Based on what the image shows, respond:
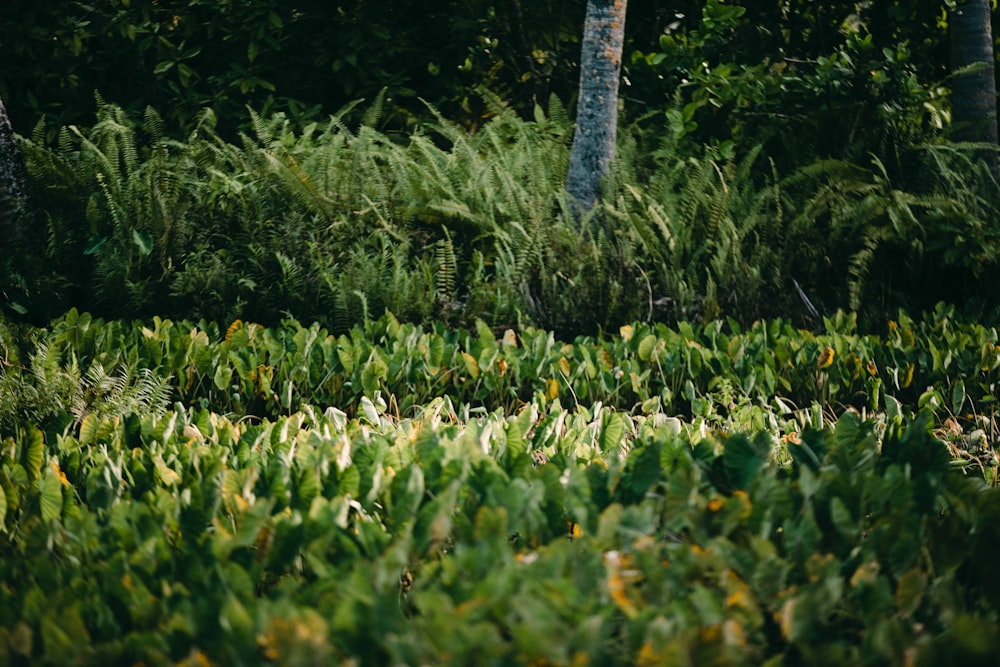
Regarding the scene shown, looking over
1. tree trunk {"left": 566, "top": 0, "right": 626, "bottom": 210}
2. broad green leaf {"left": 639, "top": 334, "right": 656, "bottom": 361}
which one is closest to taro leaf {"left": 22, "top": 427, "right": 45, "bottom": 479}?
broad green leaf {"left": 639, "top": 334, "right": 656, "bottom": 361}

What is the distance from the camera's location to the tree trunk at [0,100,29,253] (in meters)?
5.25

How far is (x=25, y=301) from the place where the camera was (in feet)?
16.1

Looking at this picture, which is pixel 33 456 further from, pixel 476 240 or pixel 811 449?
pixel 476 240

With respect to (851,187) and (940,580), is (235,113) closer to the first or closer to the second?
(851,187)

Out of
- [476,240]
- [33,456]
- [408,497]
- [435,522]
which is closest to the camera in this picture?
[435,522]

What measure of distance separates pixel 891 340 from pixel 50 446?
3.53 meters

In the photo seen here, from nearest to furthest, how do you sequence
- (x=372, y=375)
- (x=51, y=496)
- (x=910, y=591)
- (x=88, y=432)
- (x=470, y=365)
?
(x=910, y=591) < (x=51, y=496) < (x=88, y=432) < (x=372, y=375) < (x=470, y=365)

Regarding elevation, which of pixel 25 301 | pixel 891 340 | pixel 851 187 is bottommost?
pixel 25 301

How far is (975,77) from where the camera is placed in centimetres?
604

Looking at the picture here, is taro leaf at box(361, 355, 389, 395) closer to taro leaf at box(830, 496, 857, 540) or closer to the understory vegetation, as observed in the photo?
the understory vegetation

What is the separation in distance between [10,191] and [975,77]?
6464 millimetres

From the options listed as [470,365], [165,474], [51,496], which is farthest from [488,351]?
A: [51,496]

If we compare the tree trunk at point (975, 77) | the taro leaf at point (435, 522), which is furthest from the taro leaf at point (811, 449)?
the tree trunk at point (975, 77)

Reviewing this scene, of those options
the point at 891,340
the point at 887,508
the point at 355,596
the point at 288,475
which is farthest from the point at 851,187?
the point at 355,596
